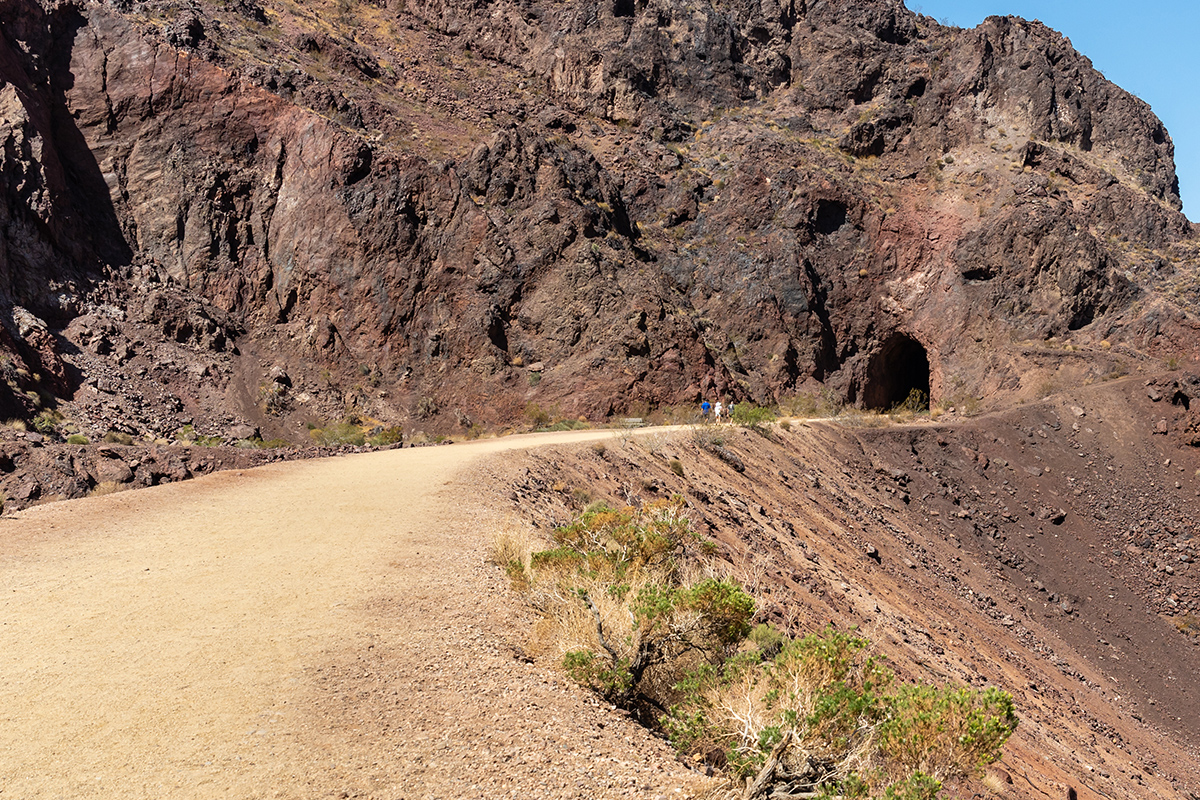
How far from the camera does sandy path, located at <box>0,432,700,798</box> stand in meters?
3.81

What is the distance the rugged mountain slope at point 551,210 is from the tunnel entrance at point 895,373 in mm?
181

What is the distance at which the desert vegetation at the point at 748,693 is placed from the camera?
415cm

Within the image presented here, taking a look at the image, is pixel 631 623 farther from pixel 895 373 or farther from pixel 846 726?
pixel 895 373

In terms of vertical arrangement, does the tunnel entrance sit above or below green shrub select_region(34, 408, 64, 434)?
above

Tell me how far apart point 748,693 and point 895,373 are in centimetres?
3697

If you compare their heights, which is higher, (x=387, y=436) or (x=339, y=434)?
(x=387, y=436)

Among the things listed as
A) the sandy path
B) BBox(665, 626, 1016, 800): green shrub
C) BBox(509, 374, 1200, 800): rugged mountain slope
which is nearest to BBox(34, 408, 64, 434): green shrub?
the sandy path

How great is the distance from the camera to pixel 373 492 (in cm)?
1085

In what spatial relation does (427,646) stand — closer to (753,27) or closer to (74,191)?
(74,191)

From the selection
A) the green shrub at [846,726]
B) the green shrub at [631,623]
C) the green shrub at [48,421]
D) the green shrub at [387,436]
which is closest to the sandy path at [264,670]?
the green shrub at [631,623]

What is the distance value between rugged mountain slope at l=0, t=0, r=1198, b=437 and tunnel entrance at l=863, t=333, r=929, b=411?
181 millimetres

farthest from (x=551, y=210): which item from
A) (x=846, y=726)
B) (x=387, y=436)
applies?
(x=846, y=726)

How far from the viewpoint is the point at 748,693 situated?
4746 millimetres

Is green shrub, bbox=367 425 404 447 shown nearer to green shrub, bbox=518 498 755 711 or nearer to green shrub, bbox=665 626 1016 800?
green shrub, bbox=518 498 755 711
